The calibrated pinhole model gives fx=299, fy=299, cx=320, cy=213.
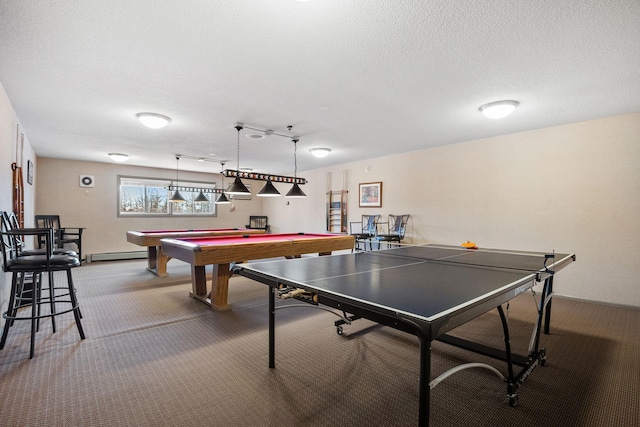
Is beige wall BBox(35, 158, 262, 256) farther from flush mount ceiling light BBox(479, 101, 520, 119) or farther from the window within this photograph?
flush mount ceiling light BBox(479, 101, 520, 119)

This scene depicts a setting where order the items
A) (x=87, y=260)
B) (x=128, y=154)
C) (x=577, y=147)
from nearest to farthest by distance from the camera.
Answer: (x=577, y=147), (x=128, y=154), (x=87, y=260)

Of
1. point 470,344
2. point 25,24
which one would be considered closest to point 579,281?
point 470,344

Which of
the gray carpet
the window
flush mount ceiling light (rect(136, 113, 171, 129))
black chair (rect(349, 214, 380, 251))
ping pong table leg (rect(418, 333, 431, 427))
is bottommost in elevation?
the gray carpet

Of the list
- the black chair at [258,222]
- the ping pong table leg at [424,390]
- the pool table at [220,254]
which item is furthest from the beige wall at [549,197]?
the black chair at [258,222]

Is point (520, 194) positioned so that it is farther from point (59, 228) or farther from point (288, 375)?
point (59, 228)

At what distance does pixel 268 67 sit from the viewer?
2674 mm

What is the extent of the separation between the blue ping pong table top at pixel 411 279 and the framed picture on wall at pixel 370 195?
4.12 meters

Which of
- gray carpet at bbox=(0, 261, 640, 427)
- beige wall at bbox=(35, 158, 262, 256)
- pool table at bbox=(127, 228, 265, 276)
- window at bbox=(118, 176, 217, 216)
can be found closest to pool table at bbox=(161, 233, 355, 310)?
gray carpet at bbox=(0, 261, 640, 427)

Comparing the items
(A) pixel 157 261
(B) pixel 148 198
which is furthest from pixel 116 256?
(A) pixel 157 261

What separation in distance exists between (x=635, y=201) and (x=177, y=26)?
5.38 m

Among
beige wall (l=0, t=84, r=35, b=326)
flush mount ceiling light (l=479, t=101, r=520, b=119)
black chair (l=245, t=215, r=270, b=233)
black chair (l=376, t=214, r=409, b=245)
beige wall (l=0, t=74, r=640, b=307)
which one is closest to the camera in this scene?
beige wall (l=0, t=84, r=35, b=326)

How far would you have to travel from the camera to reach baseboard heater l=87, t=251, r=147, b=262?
285 inches

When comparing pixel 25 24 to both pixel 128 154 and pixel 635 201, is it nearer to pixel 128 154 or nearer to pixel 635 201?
pixel 128 154

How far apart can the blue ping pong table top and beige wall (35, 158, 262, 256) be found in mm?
7296
